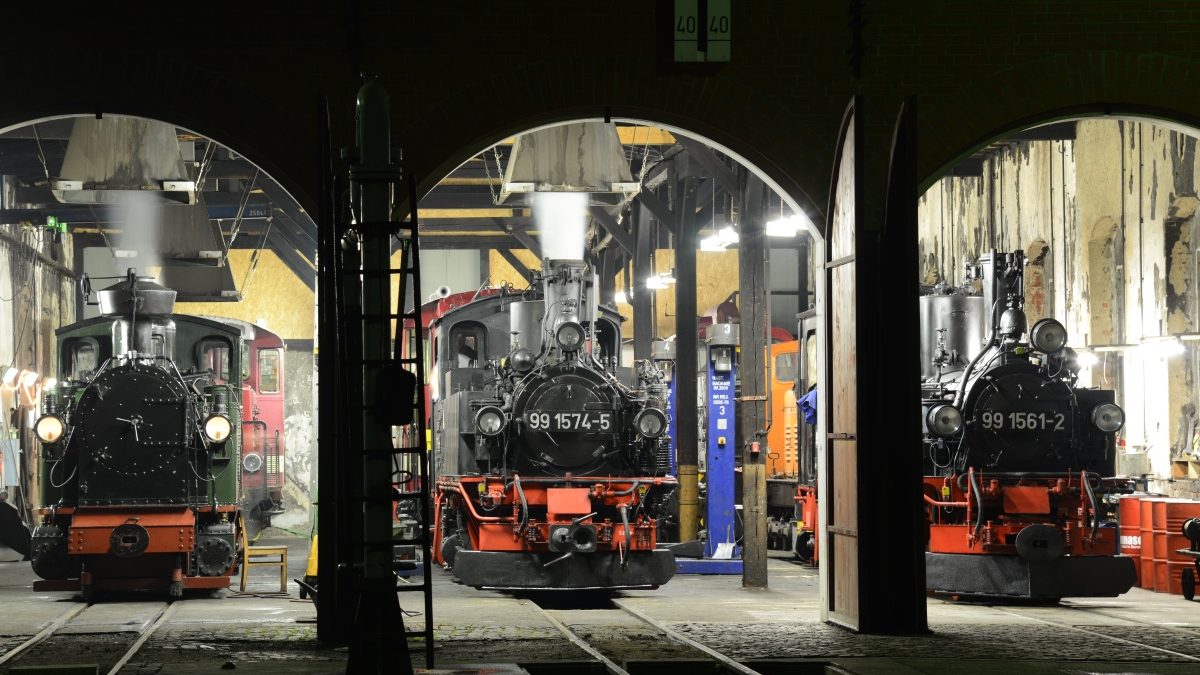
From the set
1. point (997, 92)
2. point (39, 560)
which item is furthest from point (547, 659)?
point (39, 560)

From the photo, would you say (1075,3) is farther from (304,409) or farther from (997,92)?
(304,409)

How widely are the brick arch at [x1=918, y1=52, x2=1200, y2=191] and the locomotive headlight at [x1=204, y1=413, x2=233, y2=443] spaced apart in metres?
7.04

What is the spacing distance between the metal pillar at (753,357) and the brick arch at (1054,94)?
4.42m

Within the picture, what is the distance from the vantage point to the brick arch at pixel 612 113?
10445 mm

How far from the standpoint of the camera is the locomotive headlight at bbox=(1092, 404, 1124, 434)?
13.6 meters

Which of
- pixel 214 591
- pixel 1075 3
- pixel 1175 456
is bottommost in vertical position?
pixel 214 591

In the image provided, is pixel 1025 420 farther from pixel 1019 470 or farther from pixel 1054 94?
pixel 1054 94

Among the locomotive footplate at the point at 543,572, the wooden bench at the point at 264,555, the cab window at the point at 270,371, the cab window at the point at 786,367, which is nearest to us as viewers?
the locomotive footplate at the point at 543,572

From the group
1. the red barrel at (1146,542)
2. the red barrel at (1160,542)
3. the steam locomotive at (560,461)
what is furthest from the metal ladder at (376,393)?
the red barrel at (1146,542)

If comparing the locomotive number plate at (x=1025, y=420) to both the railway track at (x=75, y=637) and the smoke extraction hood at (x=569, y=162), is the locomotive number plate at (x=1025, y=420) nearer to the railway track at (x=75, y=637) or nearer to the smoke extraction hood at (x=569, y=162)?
the smoke extraction hood at (x=569, y=162)

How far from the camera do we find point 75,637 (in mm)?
10344

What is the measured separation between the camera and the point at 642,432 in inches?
547

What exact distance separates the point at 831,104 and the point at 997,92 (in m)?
1.19

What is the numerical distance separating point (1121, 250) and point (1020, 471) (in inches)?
194
